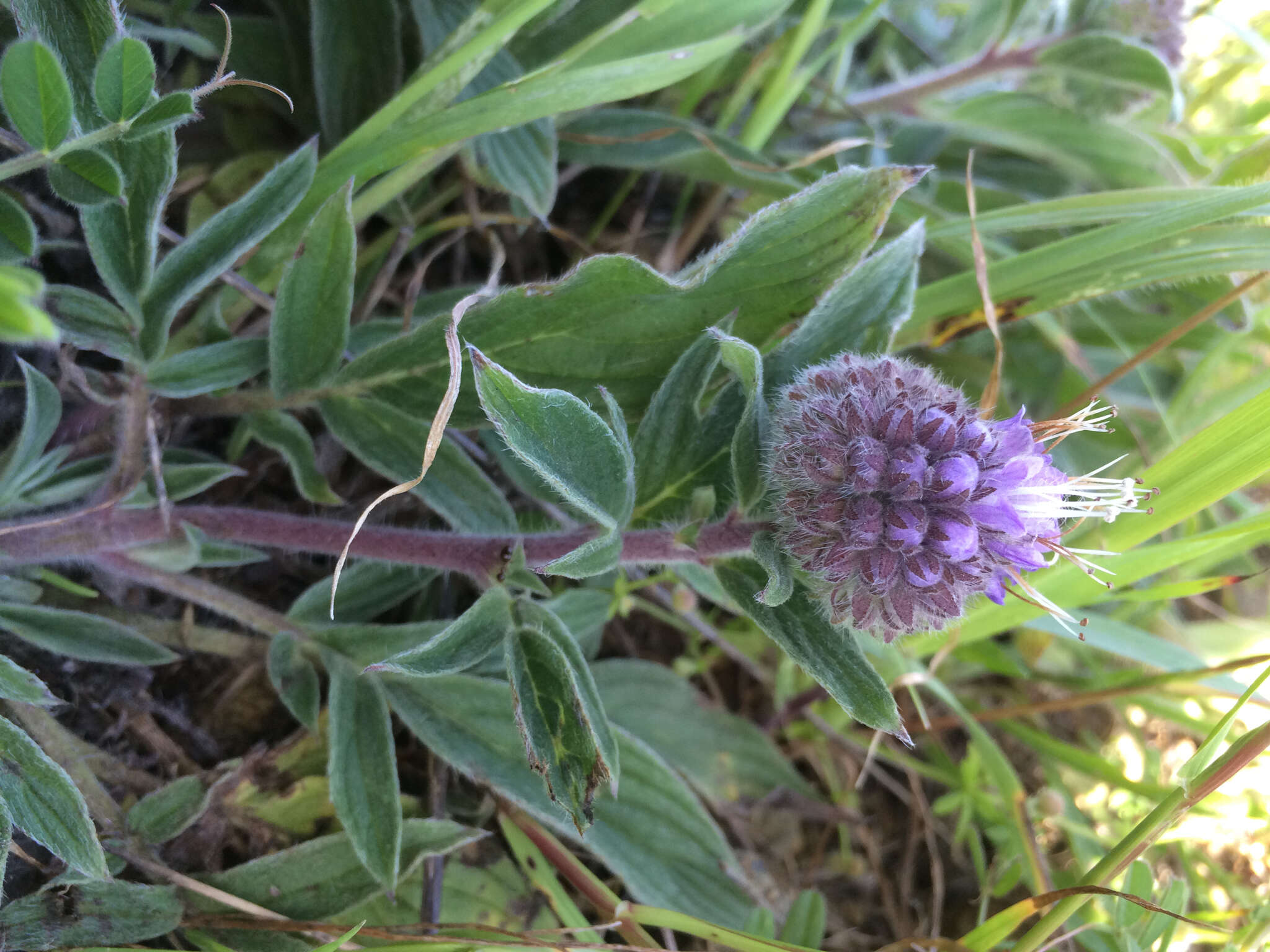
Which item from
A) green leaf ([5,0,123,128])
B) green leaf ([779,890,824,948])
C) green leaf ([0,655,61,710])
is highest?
green leaf ([5,0,123,128])

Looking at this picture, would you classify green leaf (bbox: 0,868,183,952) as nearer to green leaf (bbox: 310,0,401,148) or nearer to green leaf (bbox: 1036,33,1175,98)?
green leaf (bbox: 310,0,401,148)

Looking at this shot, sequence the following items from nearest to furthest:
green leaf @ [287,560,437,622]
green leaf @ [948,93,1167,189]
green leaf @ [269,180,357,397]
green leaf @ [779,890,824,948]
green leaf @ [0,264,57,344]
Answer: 1. green leaf @ [0,264,57,344]
2. green leaf @ [269,180,357,397]
3. green leaf @ [287,560,437,622]
4. green leaf @ [779,890,824,948]
5. green leaf @ [948,93,1167,189]

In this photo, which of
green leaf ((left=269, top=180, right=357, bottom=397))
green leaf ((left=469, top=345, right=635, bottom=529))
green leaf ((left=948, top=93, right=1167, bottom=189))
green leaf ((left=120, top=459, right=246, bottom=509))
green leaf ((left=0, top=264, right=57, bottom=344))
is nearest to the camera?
green leaf ((left=0, top=264, right=57, bottom=344))

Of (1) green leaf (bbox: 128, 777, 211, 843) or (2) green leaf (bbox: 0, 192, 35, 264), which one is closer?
(2) green leaf (bbox: 0, 192, 35, 264)

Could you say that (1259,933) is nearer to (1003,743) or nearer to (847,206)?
(1003,743)

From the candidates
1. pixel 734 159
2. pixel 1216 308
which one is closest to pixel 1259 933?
pixel 1216 308

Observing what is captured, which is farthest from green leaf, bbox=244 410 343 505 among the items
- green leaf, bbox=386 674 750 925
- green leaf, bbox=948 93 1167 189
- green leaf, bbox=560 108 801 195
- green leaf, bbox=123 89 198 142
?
green leaf, bbox=948 93 1167 189
